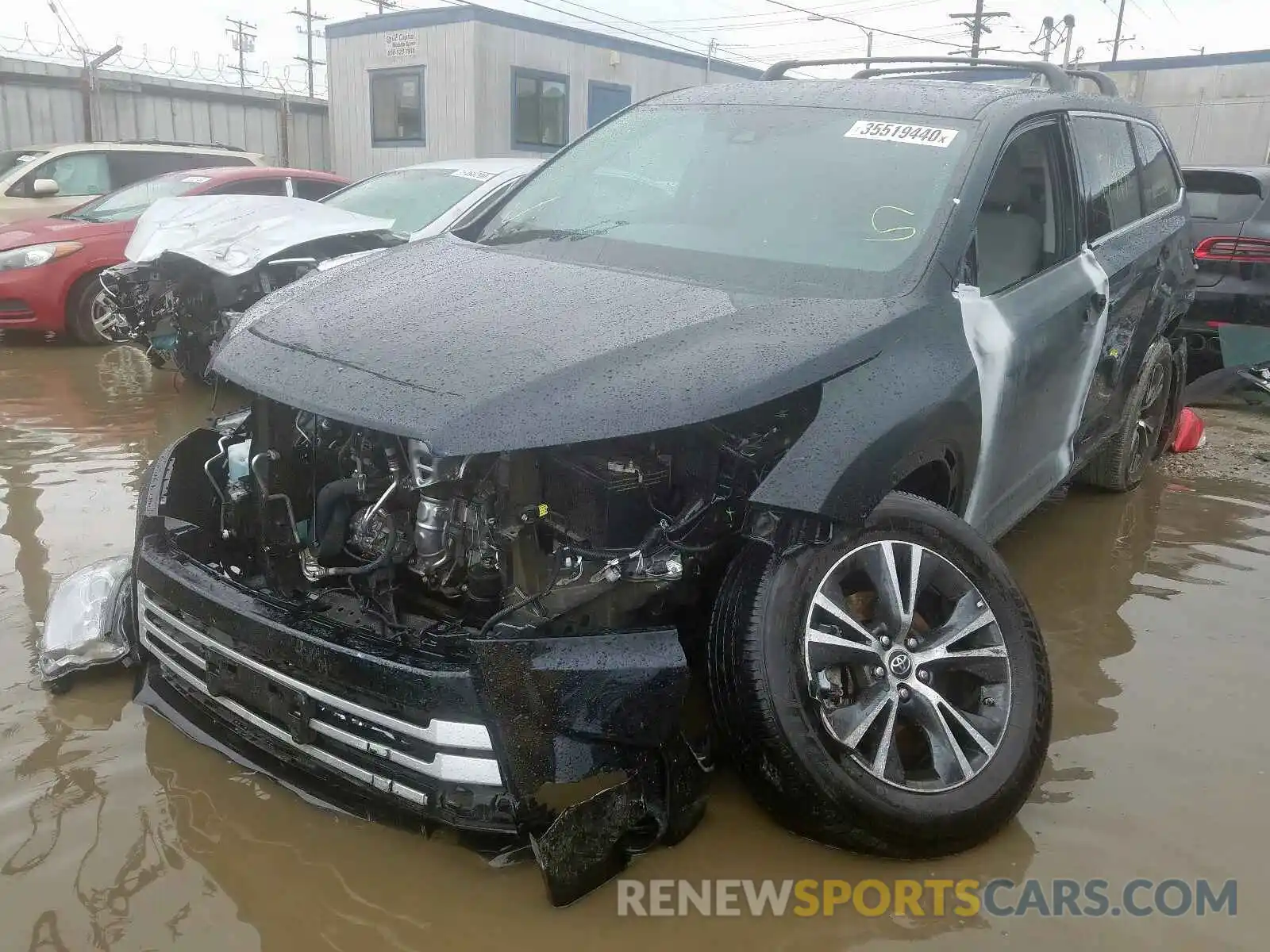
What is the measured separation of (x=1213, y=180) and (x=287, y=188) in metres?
7.05

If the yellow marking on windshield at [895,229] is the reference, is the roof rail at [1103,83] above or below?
above

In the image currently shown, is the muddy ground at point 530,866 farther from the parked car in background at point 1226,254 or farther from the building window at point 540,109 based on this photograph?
the building window at point 540,109

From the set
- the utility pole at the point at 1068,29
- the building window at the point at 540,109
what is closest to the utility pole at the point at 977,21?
the utility pole at the point at 1068,29

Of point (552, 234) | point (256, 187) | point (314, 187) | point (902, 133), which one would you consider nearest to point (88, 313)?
point (256, 187)

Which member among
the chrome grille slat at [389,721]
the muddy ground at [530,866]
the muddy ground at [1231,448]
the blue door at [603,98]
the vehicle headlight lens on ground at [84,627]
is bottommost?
the muddy ground at [1231,448]

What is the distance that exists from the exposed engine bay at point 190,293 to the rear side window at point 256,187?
7.85 ft

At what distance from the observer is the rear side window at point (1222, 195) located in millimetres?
6961

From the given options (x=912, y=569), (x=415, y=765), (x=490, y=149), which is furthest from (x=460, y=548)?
(x=490, y=149)

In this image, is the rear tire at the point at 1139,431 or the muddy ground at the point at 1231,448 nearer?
the rear tire at the point at 1139,431

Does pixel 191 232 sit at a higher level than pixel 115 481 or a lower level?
higher

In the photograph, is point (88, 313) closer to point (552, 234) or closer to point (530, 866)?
point (552, 234)

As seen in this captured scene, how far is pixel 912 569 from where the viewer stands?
2.53 metres

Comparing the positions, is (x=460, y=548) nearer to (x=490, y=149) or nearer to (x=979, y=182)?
(x=979, y=182)

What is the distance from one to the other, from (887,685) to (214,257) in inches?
174
